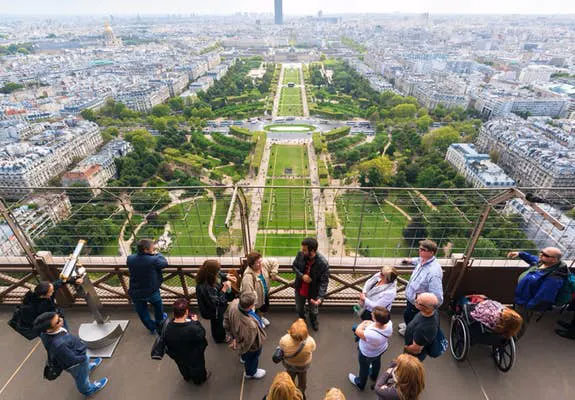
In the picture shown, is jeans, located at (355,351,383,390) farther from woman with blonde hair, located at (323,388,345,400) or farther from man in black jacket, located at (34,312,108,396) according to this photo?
man in black jacket, located at (34,312,108,396)

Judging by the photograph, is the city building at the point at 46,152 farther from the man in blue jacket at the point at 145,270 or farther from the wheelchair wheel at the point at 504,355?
the wheelchair wheel at the point at 504,355

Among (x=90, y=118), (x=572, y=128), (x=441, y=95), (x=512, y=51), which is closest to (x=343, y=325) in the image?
(x=572, y=128)

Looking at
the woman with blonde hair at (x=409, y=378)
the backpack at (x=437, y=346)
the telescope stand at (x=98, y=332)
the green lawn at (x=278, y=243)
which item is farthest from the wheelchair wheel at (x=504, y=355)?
the green lawn at (x=278, y=243)

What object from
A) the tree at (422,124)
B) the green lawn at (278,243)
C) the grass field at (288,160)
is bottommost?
the tree at (422,124)

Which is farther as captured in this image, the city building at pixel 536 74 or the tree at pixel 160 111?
the city building at pixel 536 74

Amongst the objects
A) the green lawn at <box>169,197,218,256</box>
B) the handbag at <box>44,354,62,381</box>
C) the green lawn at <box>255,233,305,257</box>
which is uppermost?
the handbag at <box>44,354,62,381</box>

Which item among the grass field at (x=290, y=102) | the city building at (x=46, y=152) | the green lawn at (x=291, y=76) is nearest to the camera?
the city building at (x=46, y=152)

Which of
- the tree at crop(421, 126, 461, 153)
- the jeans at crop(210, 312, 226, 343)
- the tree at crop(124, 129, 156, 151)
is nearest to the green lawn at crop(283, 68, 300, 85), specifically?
the tree at crop(124, 129, 156, 151)

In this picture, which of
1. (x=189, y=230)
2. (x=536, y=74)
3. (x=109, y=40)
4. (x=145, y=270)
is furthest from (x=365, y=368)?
(x=109, y=40)
